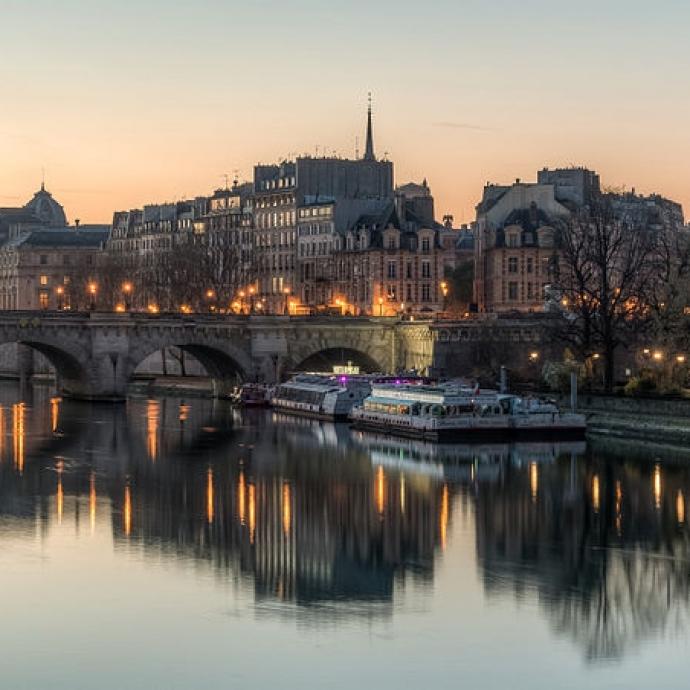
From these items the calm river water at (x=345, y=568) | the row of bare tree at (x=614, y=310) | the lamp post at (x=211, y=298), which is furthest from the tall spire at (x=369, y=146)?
the calm river water at (x=345, y=568)

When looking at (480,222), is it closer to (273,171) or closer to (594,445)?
(273,171)

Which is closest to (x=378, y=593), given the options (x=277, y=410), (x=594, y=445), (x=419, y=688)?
(x=419, y=688)

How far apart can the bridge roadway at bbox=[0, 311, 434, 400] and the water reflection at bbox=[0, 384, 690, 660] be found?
20.3m

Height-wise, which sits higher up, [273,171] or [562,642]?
[273,171]

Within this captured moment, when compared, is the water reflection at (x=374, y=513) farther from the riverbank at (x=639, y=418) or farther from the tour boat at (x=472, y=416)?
the riverbank at (x=639, y=418)

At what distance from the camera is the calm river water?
3938 centimetres

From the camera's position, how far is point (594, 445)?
78562mm

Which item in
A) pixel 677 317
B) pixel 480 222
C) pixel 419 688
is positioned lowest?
pixel 419 688

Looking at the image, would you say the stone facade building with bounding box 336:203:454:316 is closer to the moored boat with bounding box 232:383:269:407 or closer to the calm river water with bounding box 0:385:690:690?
the moored boat with bounding box 232:383:269:407

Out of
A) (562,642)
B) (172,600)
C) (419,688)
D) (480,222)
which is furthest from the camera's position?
(480,222)

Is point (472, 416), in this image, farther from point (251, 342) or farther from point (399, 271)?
point (399, 271)

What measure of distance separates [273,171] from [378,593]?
125531mm

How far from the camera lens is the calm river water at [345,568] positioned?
39.4 metres

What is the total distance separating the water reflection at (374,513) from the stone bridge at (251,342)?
20.4 meters
